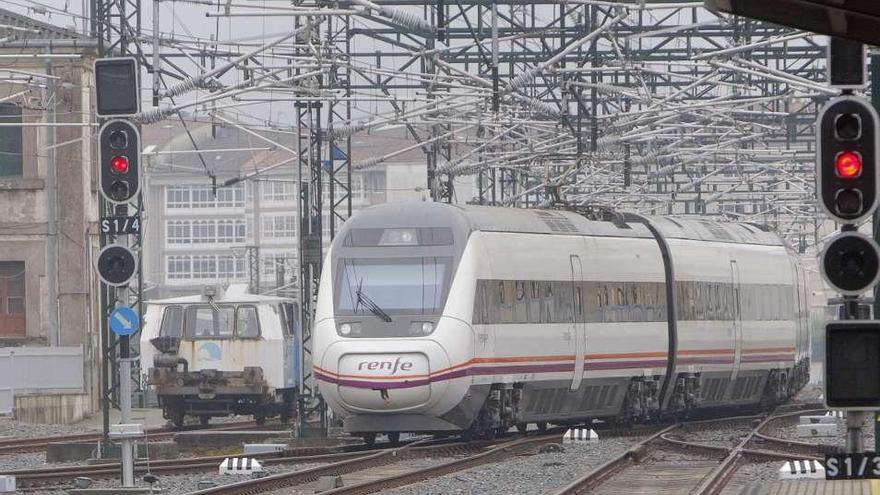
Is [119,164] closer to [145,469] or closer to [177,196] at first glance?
[145,469]

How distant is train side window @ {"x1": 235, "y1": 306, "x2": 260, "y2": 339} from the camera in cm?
3734

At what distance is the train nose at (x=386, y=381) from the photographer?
2403 centimetres

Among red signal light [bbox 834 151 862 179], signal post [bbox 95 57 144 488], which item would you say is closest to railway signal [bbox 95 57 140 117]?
signal post [bbox 95 57 144 488]

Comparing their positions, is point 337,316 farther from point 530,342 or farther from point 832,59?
point 832,59

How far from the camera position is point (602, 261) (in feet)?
97.3

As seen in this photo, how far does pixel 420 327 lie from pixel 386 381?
0.91 metres

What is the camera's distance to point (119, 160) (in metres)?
18.1

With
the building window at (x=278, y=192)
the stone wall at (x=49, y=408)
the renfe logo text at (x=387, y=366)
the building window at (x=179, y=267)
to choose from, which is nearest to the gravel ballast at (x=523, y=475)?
the renfe logo text at (x=387, y=366)

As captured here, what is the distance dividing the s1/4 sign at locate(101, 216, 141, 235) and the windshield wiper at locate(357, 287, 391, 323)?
659 cm

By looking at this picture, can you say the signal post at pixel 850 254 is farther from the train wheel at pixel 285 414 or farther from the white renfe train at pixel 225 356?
the train wheel at pixel 285 414

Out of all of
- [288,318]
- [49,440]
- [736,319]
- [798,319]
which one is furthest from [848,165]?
[798,319]

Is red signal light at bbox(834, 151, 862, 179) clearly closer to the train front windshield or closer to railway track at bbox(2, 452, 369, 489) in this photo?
railway track at bbox(2, 452, 369, 489)

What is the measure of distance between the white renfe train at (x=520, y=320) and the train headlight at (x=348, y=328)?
18 millimetres

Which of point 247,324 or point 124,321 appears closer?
point 124,321
